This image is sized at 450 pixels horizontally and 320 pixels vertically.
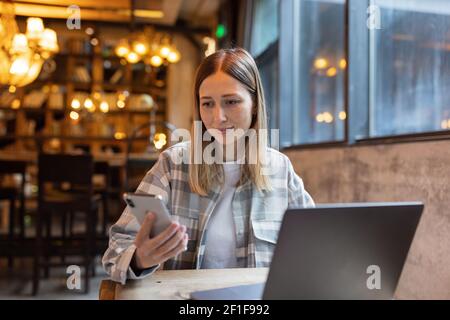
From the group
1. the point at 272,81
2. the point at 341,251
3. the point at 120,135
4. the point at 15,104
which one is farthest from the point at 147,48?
the point at 341,251

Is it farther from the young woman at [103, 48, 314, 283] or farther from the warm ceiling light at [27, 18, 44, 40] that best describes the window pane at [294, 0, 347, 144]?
the warm ceiling light at [27, 18, 44, 40]

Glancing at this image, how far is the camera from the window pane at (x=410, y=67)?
201 cm

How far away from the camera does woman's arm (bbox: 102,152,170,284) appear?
889 mm

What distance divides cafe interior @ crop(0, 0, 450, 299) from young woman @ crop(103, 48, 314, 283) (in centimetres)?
17

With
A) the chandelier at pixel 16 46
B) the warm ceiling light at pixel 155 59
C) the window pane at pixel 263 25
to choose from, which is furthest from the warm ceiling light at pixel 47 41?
the window pane at pixel 263 25

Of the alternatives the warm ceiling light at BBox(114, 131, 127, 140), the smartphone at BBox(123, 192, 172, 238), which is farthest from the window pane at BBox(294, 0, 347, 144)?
the warm ceiling light at BBox(114, 131, 127, 140)

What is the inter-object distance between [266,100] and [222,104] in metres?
0.25

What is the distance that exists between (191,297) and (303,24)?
3530 millimetres

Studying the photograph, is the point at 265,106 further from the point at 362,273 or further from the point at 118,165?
the point at 118,165

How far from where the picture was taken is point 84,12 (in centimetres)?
615

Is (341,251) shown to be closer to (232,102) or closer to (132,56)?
(232,102)

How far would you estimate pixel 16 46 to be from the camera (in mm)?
3455

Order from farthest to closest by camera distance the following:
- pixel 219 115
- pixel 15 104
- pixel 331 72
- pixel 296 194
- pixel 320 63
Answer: pixel 15 104 → pixel 320 63 → pixel 331 72 → pixel 296 194 → pixel 219 115

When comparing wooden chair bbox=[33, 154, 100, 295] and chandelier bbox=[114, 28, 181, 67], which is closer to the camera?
wooden chair bbox=[33, 154, 100, 295]
